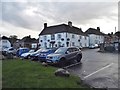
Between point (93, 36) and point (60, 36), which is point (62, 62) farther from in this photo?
point (93, 36)

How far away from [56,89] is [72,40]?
60.0m

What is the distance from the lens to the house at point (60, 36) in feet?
216

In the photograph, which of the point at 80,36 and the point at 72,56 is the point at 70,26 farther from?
the point at 72,56

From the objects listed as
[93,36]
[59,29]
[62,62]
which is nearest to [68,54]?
[62,62]

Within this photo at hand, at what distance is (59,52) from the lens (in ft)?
68.7

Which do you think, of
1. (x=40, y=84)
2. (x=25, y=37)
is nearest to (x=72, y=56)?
(x=40, y=84)

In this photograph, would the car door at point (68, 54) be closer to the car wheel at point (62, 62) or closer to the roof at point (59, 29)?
the car wheel at point (62, 62)

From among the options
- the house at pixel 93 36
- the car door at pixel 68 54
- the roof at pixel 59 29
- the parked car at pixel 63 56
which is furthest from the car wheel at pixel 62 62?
the house at pixel 93 36

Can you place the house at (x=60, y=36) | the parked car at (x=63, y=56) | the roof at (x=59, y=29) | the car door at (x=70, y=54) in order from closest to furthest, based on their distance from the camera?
1. the parked car at (x=63, y=56)
2. the car door at (x=70, y=54)
3. the house at (x=60, y=36)
4. the roof at (x=59, y=29)

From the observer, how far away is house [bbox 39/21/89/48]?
2587 inches

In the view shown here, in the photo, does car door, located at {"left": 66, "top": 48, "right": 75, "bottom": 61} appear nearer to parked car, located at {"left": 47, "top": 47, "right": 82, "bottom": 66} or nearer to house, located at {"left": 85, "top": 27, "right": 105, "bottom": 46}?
parked car, located at {"left": 47, "top": 47, "right": 82, "bottom": 66}

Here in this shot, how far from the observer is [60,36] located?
6638cm

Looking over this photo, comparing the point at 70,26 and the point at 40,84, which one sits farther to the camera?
the point at 70,26

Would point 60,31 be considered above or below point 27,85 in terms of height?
above
